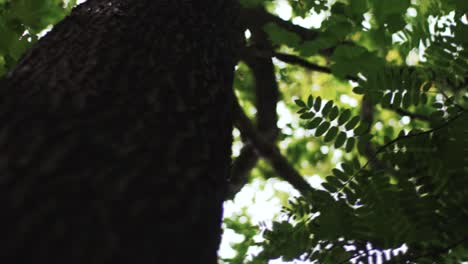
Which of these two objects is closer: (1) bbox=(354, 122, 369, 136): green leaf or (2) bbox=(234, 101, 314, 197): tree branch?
(1) bbox=(354, 122, 369, 136): green leaf

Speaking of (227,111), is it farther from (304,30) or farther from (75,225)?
(304,30)

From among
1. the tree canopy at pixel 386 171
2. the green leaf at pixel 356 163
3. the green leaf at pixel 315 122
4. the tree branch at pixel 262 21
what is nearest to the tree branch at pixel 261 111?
the tree branch at pixel 262 21

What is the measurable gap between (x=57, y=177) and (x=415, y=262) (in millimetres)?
1621

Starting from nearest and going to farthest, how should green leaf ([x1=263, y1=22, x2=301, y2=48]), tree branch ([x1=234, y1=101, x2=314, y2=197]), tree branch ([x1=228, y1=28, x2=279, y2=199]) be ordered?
1. green leaf ([x1=263, y1=22, x2=301, y2=48])
2. tree branch ([x1=234, y1=101, x2=314, y2=197])
3. tree branch ([x1=228, y1=28, x2=279, y2=199])

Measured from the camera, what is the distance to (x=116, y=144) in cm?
117

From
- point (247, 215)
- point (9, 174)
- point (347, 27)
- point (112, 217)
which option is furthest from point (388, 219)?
point (247, 215)

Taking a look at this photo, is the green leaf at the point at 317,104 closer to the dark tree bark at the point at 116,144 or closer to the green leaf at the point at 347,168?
the green leaf at the point at 347,168

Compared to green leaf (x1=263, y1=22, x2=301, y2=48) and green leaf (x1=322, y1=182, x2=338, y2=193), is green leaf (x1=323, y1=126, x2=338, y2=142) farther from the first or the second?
green leaf (x1=263, y1=22, x2=301, y2=48)

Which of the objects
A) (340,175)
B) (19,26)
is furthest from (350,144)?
(19,26)

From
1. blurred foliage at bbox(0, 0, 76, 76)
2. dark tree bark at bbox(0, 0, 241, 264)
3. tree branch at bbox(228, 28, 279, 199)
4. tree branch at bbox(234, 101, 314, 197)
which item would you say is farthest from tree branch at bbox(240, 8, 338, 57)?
dark tree bark at bbox(0, 0, 241, 264)

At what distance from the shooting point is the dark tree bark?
939mm

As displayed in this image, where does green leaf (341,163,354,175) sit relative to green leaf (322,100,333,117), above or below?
below

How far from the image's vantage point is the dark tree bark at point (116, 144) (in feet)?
3.08

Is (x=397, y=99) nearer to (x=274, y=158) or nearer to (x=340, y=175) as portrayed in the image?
(x=340, y=175)
